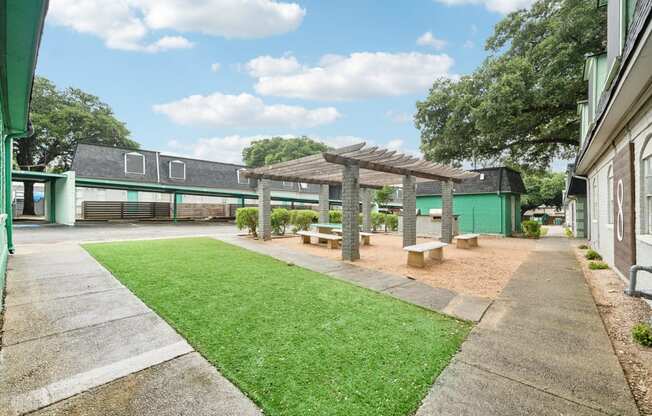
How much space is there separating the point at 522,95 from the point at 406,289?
1193cm

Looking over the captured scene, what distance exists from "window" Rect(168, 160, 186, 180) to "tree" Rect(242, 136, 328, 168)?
2025 cm

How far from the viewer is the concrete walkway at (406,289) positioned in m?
3.96

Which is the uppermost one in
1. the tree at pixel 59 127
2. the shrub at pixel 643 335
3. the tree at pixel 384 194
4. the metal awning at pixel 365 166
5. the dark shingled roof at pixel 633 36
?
the tree at pixel 59 127

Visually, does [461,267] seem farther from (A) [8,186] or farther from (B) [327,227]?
(A) [8,186]

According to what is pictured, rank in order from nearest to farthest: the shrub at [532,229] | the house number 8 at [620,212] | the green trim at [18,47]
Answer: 1. the green trim at [18,47]
2. the house number 8 at [620,212]
3. the shrub at [532,229]

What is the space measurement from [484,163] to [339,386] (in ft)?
65.8

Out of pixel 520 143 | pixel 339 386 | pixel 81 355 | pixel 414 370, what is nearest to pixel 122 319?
pixel 81 355

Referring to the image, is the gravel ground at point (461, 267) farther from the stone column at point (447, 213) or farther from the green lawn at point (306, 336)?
the green lawn at point (306, 336)

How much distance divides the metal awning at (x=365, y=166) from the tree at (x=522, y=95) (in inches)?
166

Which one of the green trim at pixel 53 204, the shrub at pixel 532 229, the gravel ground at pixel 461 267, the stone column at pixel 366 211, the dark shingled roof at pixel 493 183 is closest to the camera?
the gravel ground at pixel 461 267

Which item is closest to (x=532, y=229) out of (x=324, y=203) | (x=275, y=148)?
(x=324, y=203)

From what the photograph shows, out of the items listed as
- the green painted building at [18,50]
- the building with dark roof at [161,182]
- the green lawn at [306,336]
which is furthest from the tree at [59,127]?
the green lawn at [306,336]

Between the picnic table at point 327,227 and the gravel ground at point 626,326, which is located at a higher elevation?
the picnic table at point 327,227

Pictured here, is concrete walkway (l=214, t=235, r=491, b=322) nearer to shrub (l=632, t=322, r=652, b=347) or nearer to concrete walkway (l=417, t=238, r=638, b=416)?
concrete walkway (l=417, t=238, r=638, b=416)
